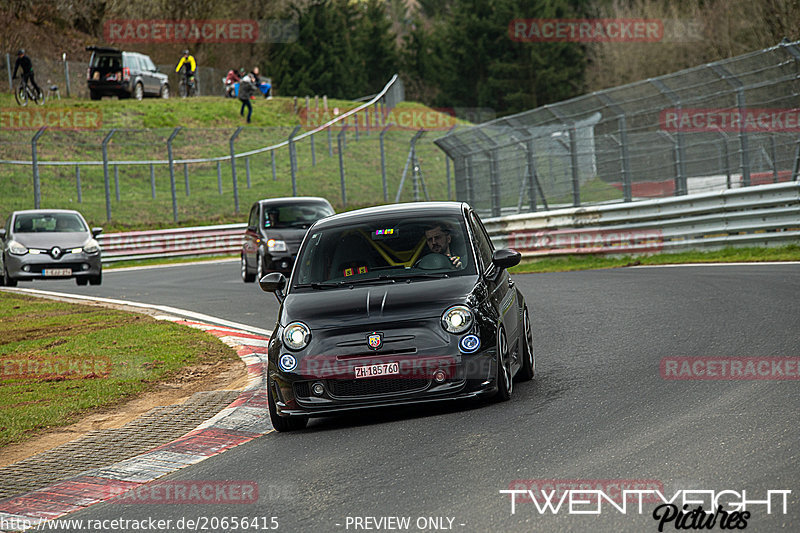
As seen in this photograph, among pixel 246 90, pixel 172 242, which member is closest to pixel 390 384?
pixel 172 242

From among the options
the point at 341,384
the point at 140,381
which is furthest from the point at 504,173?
the point at 341,384

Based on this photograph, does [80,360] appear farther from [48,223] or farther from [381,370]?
[48,223]

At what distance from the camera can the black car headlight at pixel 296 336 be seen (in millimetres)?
7652

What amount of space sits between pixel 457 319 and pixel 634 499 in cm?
257

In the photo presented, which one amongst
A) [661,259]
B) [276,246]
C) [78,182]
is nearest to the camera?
[661,259]

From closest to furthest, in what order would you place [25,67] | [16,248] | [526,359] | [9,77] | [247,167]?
1. [526,359]
2. [16,248]
3. [247,167]
4. [25,67]
5. [9,77]

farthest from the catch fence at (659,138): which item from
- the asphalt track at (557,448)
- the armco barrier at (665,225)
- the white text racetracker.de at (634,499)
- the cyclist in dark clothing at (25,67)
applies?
the cyclist in dark clothing at (25,67)

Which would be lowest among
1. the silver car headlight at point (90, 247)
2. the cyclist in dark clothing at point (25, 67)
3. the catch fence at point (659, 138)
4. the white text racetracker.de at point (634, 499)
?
the white text racetracker.de at point (634, 499)

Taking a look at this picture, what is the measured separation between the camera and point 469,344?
7.54 metres

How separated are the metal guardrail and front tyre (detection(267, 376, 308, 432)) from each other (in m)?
11.9

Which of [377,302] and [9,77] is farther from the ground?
[9,77]

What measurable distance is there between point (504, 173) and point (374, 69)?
6545cm

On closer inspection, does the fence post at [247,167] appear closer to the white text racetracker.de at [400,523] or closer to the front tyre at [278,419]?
the front tyre at [278,419]

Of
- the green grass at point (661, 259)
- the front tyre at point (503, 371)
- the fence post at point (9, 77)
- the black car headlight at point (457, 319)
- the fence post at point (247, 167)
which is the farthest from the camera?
the fence post at point (9, 77)
